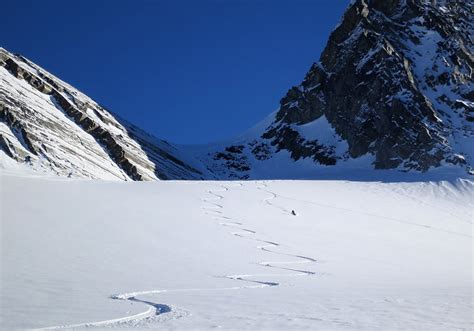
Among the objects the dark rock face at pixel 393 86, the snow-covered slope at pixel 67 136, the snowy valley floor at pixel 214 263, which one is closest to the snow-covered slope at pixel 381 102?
the dark rock face at pixel 393 86

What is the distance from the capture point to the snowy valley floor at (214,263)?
7438 millimetres

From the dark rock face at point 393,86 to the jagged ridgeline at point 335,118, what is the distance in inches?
11.0

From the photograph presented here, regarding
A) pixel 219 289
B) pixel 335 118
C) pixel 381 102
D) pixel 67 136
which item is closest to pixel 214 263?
pixel 219 289

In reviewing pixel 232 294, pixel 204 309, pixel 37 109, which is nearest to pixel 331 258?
pixel 232 294

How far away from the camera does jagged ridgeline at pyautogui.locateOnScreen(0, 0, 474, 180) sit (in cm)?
6962

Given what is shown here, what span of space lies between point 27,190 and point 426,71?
340 ft

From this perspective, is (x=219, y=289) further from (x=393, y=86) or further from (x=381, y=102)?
(x=393, y=86)

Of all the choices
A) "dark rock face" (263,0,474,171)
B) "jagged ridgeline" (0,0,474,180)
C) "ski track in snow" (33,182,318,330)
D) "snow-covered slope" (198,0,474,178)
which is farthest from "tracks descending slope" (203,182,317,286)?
"dark rock face" (263,0,474,171)

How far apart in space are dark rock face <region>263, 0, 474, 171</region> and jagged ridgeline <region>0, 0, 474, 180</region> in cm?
28

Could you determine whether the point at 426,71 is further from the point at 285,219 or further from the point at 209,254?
the point at 209,254

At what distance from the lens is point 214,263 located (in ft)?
43.8

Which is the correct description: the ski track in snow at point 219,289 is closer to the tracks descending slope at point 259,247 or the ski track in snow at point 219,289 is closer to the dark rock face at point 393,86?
the tracks descending slope at point 259,247

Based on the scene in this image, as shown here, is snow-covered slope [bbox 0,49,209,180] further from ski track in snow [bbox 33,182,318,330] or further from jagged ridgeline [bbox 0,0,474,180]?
ski track in snow [bbox 33,182,318,330]

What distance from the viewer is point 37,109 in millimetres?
73000
